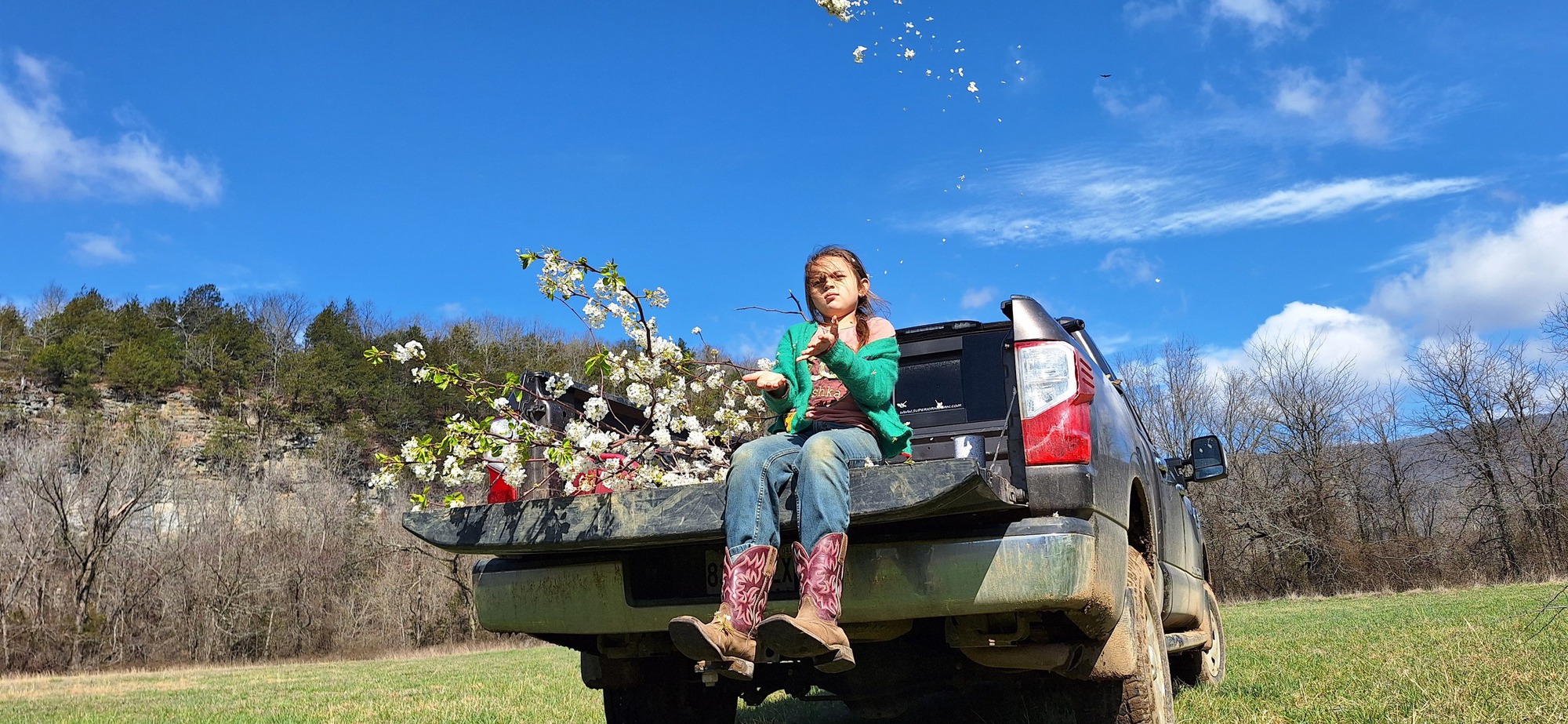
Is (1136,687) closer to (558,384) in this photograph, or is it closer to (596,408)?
(596,408)

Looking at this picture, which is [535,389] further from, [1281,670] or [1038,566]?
[1281,670]

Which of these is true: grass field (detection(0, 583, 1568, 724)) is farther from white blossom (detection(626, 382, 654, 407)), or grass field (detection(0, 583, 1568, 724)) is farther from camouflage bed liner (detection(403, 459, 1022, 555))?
white blossom (detection(626, 382, 654, 407))

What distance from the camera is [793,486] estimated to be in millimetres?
2943

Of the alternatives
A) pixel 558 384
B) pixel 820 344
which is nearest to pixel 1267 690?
pixel 820 344

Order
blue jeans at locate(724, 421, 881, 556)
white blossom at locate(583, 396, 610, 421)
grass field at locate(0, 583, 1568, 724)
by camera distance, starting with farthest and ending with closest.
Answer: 1. grass field at locate(0, 583, 1568, 724)
2. white blossom at locate(583, 396, 610, 421)
3. blue jeans at locate(724, 421, 881, 556)

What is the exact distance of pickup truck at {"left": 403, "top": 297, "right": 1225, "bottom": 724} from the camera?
9.29 feet

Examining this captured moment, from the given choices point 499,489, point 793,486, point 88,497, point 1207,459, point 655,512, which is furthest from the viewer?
point 88,497

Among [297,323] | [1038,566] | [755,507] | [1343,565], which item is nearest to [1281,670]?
[1038,566]

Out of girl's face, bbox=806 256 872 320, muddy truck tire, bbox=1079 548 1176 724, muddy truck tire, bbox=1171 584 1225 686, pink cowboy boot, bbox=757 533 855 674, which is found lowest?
muddy truck tire, bbox=1171 584 1225 686

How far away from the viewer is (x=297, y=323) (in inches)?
2768

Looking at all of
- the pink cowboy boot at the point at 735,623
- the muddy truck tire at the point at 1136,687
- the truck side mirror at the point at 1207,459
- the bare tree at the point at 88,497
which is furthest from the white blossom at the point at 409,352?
the bare tree at the point at 88,497

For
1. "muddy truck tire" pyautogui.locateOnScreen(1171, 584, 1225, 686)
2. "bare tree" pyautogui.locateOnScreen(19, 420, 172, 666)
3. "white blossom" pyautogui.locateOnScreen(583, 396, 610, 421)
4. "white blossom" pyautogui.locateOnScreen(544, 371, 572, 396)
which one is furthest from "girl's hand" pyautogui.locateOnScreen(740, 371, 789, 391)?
"bare tree" pyautogui.locateOnScreen(19, 420, 172, 666)

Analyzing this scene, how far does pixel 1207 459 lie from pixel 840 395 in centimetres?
330

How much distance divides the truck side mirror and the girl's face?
10.0ft
